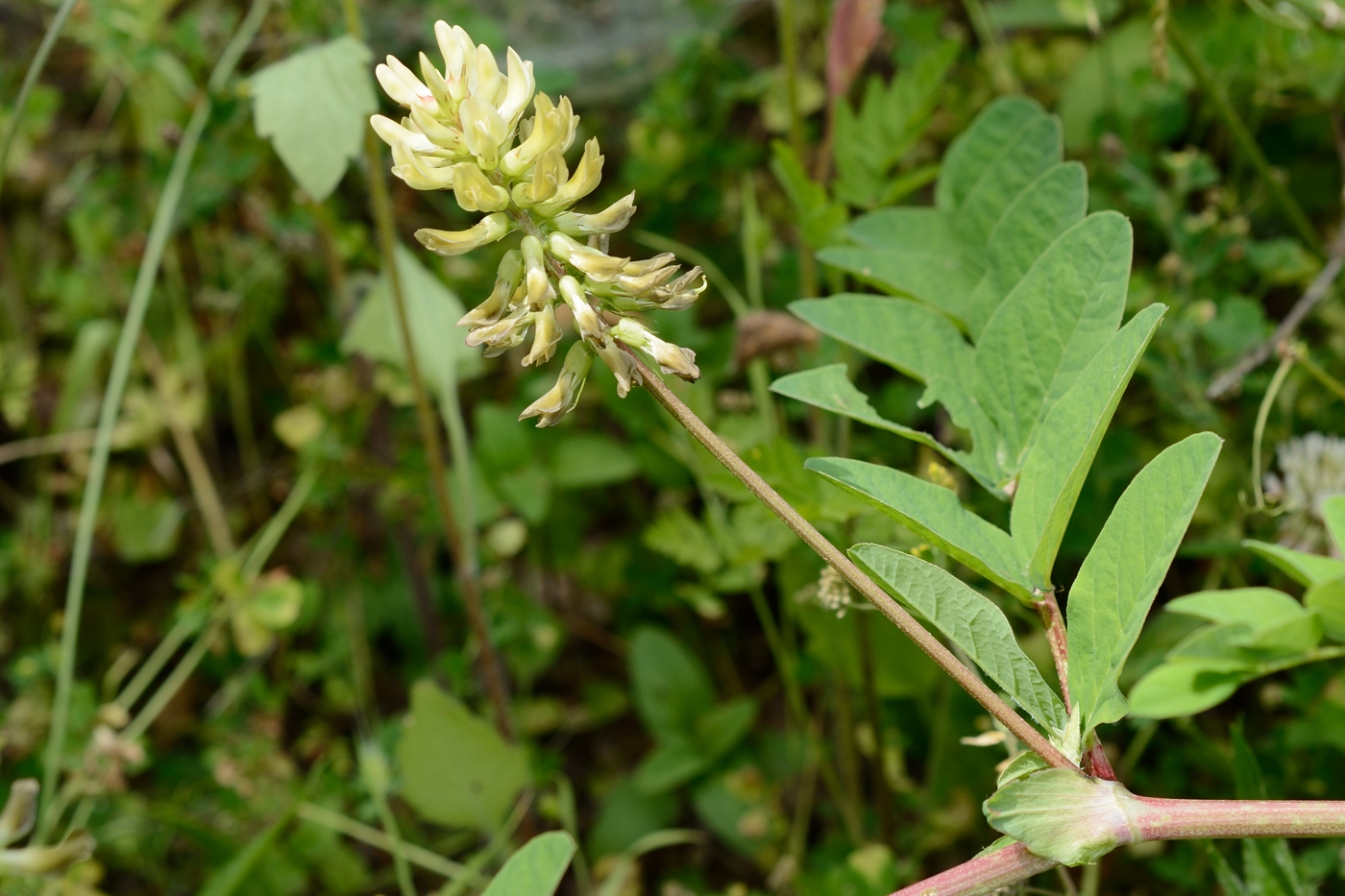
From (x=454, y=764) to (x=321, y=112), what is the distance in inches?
31.7

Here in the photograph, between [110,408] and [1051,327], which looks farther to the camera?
[110,408]

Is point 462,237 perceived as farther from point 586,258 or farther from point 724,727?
point 724,727

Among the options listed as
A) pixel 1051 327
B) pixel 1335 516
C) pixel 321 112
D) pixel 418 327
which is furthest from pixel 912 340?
pixel 418 327

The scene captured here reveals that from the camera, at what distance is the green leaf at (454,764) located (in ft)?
4.38

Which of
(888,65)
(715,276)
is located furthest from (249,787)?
(888,65)

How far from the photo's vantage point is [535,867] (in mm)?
769

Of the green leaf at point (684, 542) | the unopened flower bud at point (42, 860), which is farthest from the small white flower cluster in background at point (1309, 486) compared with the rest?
the unopened flower bud at point (42, 860)

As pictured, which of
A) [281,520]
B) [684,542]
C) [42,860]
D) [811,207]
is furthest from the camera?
[281,520]

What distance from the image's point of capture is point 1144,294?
1.24 m

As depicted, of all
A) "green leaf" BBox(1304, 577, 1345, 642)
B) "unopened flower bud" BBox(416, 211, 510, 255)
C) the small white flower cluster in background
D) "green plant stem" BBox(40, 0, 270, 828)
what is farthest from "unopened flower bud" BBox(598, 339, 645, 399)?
"green plant stem" BBox(40, 0, 270, 828)

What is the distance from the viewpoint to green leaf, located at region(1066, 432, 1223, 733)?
2.09ft

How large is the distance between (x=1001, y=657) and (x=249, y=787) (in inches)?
53.1

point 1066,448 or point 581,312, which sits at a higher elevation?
point 581,312

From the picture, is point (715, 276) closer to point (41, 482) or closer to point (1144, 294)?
point (1144, 294)
